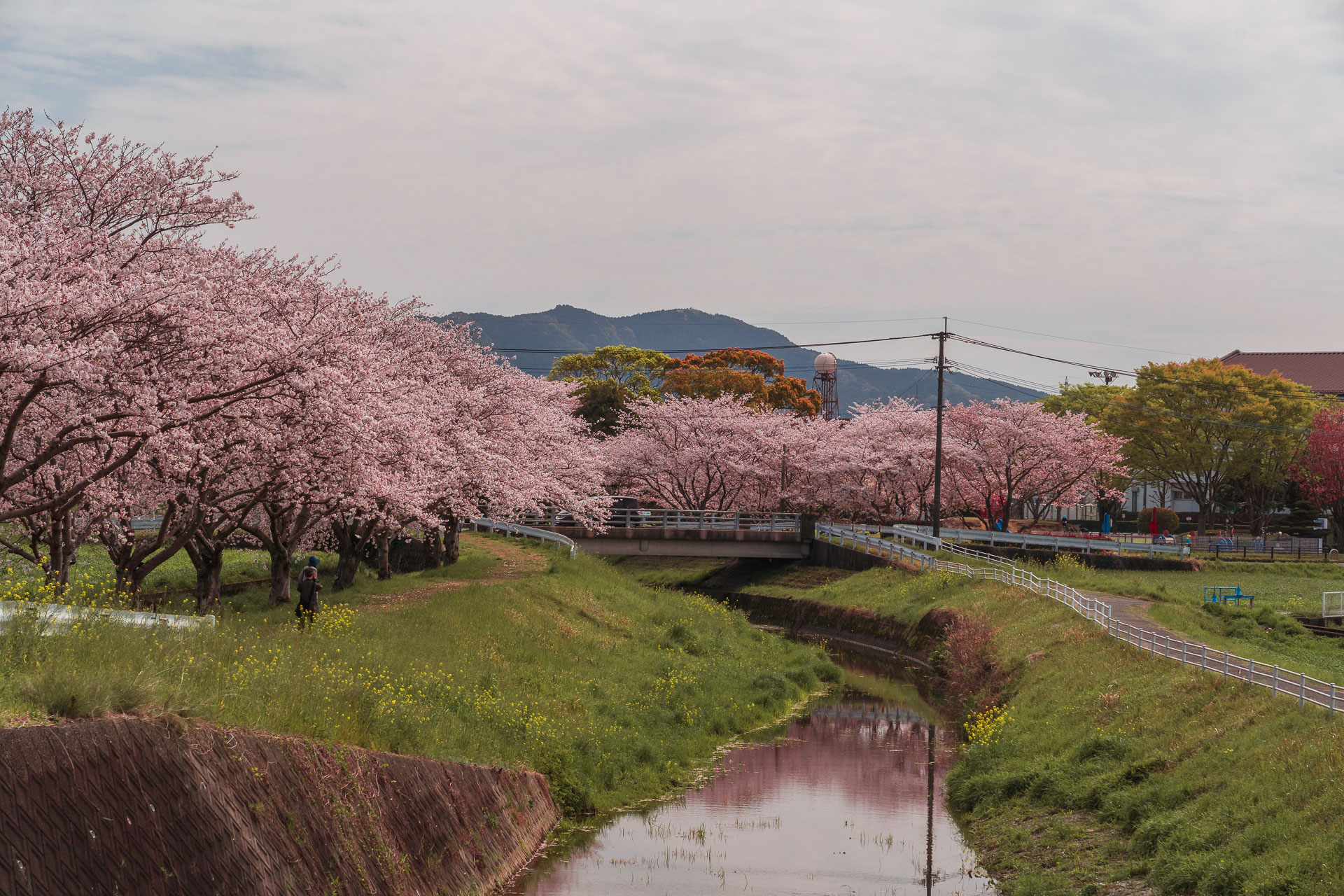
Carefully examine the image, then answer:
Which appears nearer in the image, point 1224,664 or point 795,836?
point 795,836

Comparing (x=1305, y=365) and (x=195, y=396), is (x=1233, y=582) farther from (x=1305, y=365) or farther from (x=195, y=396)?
(x=1305, y=365)

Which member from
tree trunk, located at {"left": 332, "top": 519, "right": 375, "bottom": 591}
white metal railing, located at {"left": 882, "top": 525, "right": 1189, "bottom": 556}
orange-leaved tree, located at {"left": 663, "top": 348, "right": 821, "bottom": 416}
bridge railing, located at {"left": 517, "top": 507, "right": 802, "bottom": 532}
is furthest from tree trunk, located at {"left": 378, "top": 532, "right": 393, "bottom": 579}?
orange-leaved tree, located at {"left": 663, "top": 348, "right": 821, "bottom": 416}

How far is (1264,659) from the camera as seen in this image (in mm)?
27672

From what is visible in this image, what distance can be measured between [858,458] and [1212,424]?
2128 cm

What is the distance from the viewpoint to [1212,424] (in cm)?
6794

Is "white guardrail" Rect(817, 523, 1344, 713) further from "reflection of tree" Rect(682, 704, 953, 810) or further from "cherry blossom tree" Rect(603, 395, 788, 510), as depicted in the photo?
"cherry blossom tree" Rect(603, 395, 788, 510)

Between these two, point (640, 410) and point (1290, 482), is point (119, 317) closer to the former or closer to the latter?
point (640, 410)

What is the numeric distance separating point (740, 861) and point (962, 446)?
49933 millimetres

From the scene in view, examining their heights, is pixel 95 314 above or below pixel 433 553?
above

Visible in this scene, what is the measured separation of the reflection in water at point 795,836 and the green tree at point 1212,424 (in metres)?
47.6

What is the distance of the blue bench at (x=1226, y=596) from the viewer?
1555 inches

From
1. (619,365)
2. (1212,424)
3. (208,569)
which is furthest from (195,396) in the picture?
(619,365)

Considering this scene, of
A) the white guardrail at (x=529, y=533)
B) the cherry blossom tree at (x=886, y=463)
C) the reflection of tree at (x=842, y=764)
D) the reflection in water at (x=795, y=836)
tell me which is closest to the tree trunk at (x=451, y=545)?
the white guardrail at (x=529, y=533)

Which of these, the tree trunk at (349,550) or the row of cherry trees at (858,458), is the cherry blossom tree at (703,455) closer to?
the row of cherry trees at (858,458)
